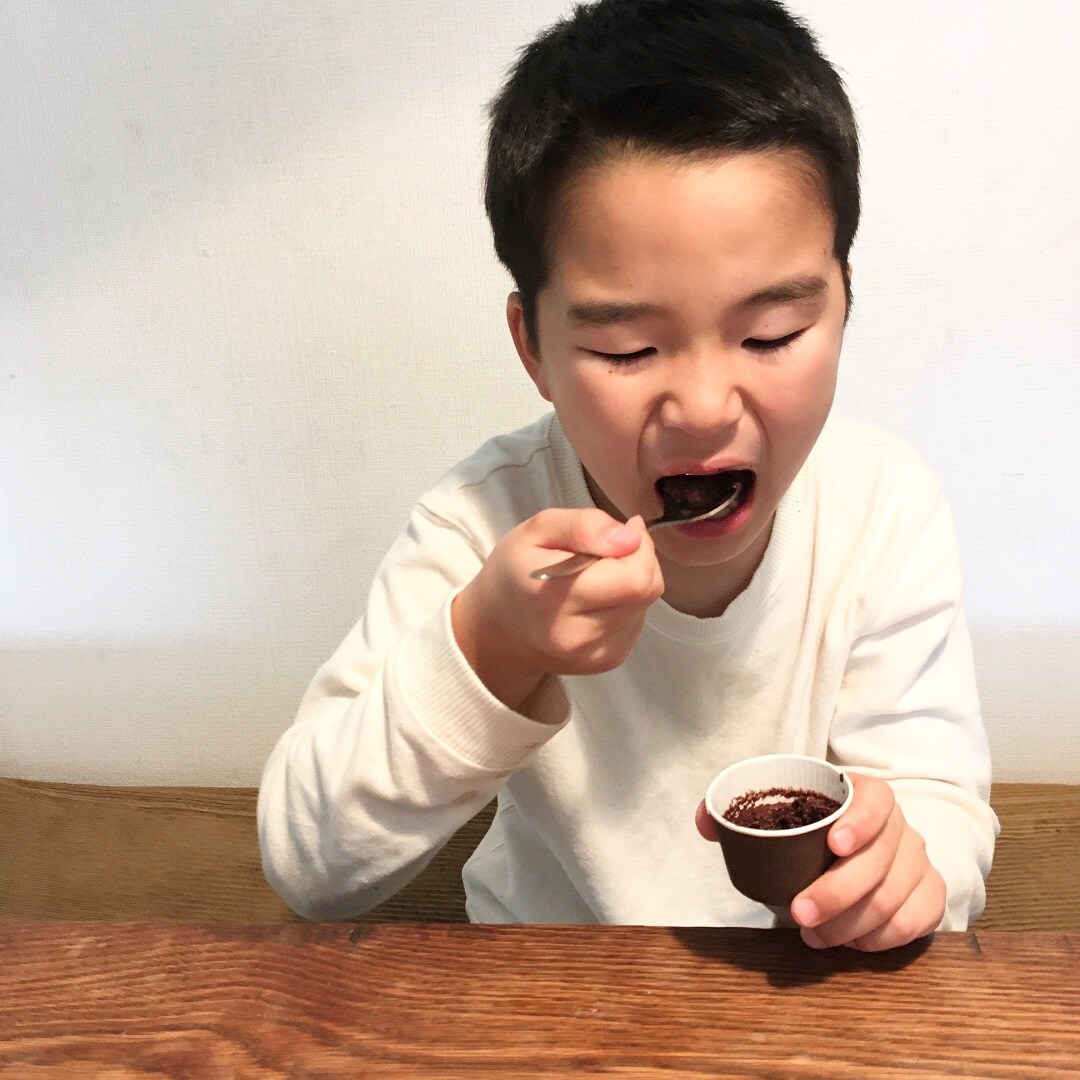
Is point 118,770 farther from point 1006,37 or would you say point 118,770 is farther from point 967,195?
point 1006,37

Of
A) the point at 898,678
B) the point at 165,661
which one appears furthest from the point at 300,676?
the point at 898,678

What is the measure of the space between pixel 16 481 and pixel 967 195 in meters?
1.68

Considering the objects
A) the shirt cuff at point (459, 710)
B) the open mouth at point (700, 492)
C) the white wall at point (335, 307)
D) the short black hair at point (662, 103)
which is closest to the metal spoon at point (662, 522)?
the open mouth at point (700, 492)

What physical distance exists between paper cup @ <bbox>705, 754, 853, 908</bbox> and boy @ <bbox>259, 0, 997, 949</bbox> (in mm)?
20

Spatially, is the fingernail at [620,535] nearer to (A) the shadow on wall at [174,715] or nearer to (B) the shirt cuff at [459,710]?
(B) the shirt cuff at [459,710]

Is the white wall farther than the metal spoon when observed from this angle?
Yes

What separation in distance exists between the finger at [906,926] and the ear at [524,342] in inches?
20.5

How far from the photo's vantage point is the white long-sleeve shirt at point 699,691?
38.1 inches

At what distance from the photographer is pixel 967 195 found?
1547 mm

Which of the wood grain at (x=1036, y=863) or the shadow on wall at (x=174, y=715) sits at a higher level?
the shadow on wall at (x=174, y=715)

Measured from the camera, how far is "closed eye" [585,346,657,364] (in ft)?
2.63

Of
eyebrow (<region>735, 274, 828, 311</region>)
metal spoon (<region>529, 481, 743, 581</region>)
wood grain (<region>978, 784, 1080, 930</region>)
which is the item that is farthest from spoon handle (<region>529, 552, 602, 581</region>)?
wood grain (<region>978, 784, 1080, 930</region>)

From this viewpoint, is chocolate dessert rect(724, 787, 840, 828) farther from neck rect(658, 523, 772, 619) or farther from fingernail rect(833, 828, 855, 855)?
neck rect(658, 523, 772, 619)

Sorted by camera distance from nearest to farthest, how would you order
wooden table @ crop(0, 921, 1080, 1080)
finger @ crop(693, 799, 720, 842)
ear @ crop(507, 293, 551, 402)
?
wooden table @ crop(0, 921, 1080, 1080) → finger @ crop(693, 799, 720, 842) → ear @ crop(507, 293, 551, 402)
